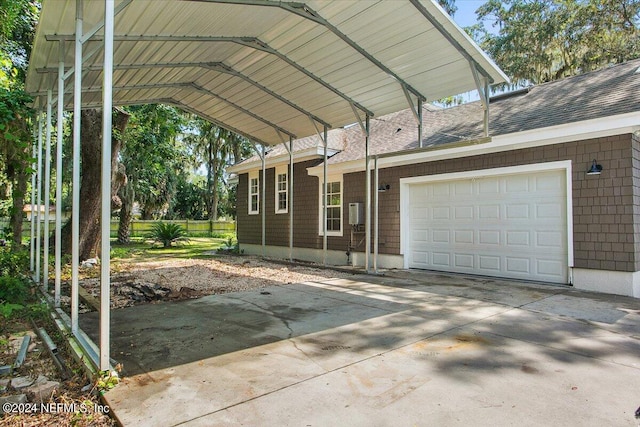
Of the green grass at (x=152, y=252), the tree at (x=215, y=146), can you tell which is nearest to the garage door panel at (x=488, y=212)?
the green grass at (x=152, y=252)

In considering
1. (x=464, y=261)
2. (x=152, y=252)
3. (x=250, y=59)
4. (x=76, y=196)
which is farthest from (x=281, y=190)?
(x=76, y=196)

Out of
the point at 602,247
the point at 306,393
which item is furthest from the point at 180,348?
the point at 602,247

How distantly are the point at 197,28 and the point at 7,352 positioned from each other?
4.92 m

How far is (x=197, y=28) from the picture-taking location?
591 centimetres

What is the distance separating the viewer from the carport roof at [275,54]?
526 cm

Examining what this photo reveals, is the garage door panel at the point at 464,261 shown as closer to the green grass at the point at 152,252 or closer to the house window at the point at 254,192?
the house window at the point at 254,192

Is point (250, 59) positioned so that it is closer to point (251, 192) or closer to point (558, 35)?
point (251, 192)

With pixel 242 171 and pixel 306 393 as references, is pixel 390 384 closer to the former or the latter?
pixel 306 393

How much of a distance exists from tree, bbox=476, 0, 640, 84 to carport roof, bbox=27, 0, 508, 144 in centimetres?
1112

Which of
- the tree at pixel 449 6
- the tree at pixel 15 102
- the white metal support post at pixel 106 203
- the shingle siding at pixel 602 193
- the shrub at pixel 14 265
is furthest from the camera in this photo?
the tree at pixel 449 6

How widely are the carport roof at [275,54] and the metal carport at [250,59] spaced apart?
20 millimetres

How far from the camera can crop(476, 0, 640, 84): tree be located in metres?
13.7

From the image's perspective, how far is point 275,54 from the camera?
6910 mm

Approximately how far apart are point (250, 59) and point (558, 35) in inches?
541
